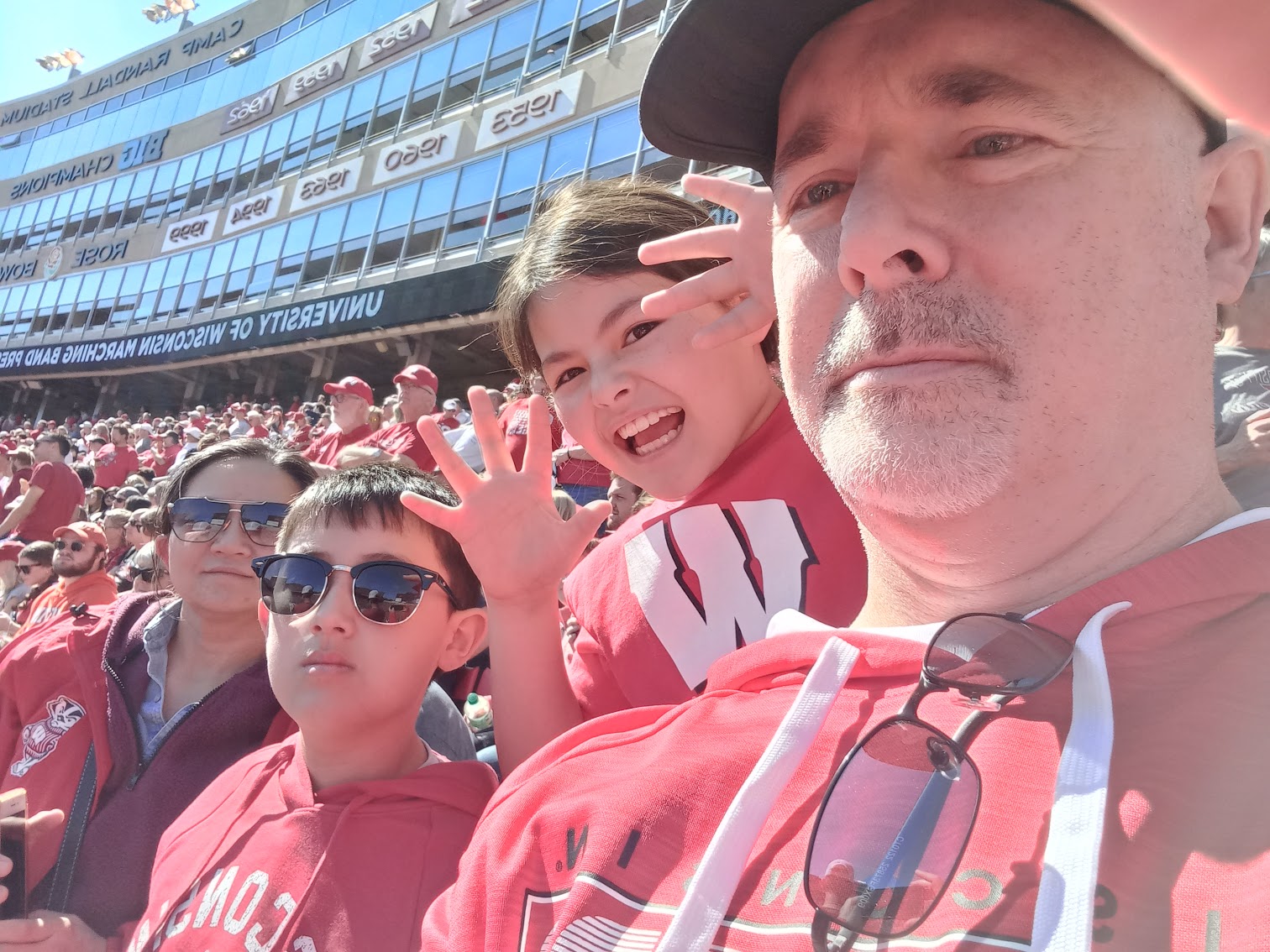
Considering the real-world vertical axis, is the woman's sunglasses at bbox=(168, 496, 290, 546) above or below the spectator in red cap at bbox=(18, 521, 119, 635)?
above

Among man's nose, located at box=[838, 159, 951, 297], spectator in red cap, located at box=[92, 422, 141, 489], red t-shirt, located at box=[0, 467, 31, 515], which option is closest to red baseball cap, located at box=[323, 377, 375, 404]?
red t-shirt, located at box=[0, 467, 31, 515]

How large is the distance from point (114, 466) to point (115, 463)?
0.05m

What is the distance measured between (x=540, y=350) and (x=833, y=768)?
1.44 meters

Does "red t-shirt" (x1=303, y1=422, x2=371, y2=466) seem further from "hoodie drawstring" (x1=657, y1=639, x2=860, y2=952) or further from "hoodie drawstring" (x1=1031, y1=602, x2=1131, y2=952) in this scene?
"hoodie drawstring" (x1=1031, y1=602, x2=1131, y2=952)

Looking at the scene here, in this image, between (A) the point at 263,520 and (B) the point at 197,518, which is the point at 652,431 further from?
(B) the point at 197,518

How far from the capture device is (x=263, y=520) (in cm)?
256

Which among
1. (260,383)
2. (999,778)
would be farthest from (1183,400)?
(260,383)

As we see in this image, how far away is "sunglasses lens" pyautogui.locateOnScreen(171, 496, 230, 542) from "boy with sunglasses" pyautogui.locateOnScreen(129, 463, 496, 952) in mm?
616

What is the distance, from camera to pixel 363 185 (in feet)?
72.2

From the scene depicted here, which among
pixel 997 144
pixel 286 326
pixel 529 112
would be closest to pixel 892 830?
pixel 997 144

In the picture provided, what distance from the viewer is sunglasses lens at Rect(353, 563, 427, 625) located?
1.78 m

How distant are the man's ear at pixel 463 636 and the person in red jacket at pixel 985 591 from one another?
2.69 ft

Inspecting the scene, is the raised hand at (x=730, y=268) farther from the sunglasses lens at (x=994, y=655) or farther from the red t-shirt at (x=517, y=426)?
the red t-shirt at (x=517, y=426)

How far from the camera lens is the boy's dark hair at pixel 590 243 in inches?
79.7
